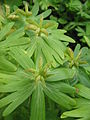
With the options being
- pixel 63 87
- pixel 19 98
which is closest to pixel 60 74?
pixel 63 87

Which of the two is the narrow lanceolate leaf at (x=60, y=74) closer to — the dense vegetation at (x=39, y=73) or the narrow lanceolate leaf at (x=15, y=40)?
the dense vegetation at (x=39, y=73)

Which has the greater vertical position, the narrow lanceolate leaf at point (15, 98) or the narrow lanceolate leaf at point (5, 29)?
the narrow lanceolate leaf at point (5, 29)

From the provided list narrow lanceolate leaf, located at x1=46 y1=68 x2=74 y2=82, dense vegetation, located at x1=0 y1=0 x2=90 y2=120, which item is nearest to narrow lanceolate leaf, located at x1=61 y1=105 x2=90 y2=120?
dense vegetation, located at x1=0 y1=0 x2=90 y2=120

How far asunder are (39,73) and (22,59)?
0.27 ft

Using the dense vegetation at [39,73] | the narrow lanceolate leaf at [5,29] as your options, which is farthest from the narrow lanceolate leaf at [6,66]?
the narrow lanceolate leaf at [5,29]

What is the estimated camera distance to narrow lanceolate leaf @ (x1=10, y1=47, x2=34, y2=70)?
108cm

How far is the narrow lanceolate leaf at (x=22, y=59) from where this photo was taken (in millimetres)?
1082

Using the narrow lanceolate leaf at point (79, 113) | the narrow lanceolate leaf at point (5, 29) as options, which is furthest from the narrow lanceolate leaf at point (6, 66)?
the narrow lanceolate leaf at point (79, 113)

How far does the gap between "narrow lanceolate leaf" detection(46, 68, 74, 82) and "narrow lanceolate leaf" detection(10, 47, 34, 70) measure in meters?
0.08

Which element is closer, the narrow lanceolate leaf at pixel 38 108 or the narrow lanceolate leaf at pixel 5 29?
the narrow lanceolate leaf at pixel 38 108

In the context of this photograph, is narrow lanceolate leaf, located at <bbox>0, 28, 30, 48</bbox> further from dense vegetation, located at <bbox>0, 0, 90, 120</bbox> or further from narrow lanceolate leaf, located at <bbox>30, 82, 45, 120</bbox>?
narrow lanceolate leaf, located at <bbox>30, 82, 45, 120</bbox>

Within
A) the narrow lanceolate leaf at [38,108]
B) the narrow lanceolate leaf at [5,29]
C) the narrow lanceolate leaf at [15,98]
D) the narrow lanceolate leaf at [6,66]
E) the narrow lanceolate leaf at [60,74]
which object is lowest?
the narrow lanceolate leaf at [38,108]

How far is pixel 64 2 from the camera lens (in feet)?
8.90

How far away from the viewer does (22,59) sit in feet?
3.57
